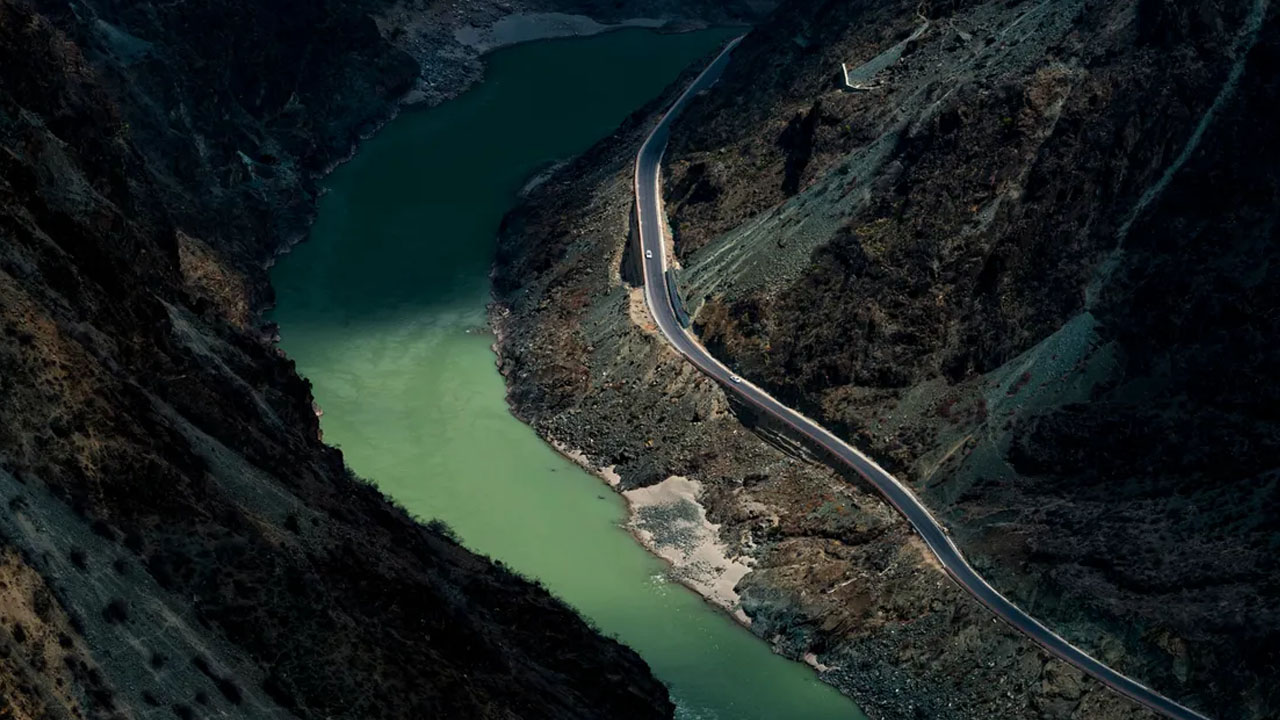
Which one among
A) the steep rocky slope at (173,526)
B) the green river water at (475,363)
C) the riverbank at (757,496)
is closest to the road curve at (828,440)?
the riverbank at (757,496)

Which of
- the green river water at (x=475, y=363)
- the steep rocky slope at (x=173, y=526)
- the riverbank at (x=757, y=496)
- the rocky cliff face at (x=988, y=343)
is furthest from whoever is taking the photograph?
the green river water at (x=475, y=363)

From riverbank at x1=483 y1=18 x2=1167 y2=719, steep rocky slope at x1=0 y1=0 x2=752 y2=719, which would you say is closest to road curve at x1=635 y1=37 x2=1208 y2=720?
riverbank at x1=483 y1=18 x2=1167 y2=719

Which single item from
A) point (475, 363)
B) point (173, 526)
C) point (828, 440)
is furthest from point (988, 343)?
point (173, 526)

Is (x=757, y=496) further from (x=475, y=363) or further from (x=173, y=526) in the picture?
(x=173, y=526)

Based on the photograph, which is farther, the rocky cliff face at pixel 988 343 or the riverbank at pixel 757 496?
the riverbank at pixel 757 496

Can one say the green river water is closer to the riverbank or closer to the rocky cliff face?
the riverbank

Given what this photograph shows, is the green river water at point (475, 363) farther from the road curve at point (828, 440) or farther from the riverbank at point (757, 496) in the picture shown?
the road curve at point (828, 440)
